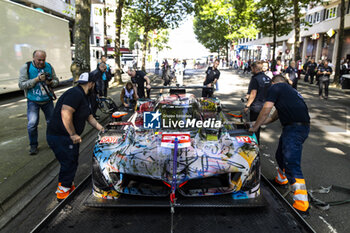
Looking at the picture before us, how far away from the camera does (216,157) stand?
9.94ft

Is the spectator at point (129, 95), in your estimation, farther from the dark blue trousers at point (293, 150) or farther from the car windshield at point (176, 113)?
the dark blue trousers at point (293, 150)

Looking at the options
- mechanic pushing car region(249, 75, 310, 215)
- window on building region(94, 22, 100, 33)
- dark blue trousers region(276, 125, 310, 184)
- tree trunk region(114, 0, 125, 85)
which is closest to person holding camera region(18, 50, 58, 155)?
mechanic pushing car region(249, 75, 310, 215)

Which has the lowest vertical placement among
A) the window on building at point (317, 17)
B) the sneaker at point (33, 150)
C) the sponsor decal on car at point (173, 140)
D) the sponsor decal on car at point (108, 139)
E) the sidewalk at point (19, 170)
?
the sidewalk at point (19, 170)

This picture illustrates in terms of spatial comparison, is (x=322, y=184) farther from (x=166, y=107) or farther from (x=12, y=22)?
(x=12, y=22)

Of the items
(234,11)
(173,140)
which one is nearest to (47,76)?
(173,140)

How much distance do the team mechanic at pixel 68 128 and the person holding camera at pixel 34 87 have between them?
1675mm

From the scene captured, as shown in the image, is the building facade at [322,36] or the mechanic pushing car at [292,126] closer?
the mechanic pushing car at [292,126]

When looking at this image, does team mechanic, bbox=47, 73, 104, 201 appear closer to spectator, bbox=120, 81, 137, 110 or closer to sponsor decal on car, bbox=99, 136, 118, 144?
sponsor decal on car, bbox=99, 136, 118, 144

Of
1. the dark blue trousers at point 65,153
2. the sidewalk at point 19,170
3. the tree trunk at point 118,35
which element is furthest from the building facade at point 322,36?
the dark blue trousers at point 65,153

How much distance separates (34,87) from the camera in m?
4.87

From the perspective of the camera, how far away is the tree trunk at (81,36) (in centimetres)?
735

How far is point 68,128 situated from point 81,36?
16.2 feet

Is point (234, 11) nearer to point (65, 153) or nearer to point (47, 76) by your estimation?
point (47, 76)

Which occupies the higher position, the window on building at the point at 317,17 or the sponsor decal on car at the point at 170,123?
the window on building at the point at 317,17
